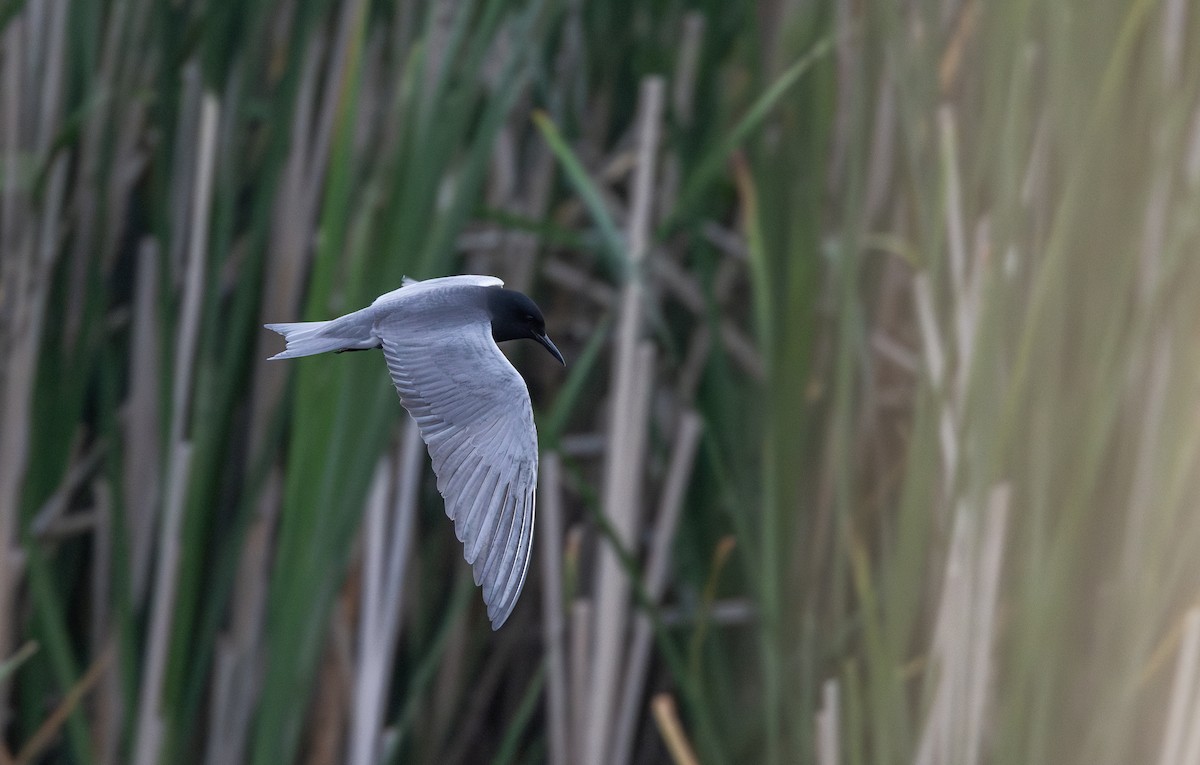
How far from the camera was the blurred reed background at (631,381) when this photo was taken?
860 mm

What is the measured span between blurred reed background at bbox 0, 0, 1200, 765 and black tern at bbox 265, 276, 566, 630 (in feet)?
0.58

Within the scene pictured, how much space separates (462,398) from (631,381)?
359mm

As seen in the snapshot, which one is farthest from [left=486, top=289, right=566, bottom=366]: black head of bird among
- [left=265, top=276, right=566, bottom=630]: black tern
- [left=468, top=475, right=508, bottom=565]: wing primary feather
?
[left=468, top=475, right=508, bottom=565]: wing primary feather

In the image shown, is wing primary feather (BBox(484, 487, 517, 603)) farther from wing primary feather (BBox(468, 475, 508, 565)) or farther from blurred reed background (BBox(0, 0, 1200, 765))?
blurred reed background (BBox(0, 0, 1200, 765))

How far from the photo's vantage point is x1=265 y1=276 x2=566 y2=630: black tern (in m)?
0.61

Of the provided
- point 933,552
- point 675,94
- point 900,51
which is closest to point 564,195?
point 675,94

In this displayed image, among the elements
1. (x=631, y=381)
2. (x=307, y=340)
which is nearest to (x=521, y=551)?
(x=307, y=340)

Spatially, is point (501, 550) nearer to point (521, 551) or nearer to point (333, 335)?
point (521, 551)

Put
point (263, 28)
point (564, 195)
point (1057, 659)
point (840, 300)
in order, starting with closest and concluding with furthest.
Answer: point (1057, 659) < point (840, 300) < point (263, 28) < point (564, 195)

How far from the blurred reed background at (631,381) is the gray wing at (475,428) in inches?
8.1

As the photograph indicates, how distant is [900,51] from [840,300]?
0.17 metres

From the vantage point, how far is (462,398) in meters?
0.67

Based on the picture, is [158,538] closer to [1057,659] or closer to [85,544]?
[85,544]

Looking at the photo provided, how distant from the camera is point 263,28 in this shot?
106 cm
